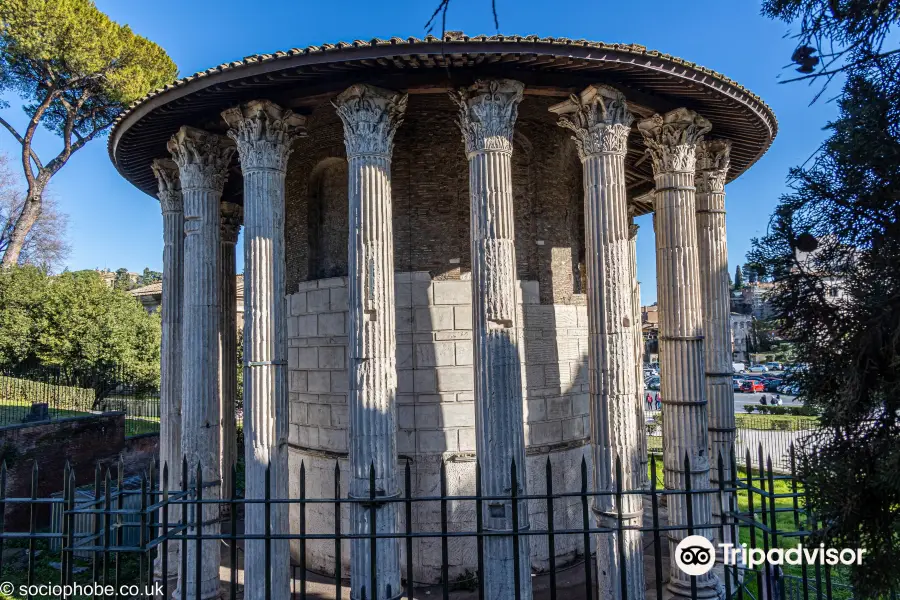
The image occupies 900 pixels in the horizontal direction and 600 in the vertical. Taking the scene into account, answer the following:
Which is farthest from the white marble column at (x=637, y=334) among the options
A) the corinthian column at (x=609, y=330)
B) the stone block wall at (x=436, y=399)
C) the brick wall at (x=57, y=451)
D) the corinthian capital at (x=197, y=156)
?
the brick wall at (x=57, y=451)

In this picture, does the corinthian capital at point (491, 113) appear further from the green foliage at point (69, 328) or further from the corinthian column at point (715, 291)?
the green foliage at point (69, 328)

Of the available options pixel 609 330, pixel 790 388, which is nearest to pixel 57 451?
pixel 609 330

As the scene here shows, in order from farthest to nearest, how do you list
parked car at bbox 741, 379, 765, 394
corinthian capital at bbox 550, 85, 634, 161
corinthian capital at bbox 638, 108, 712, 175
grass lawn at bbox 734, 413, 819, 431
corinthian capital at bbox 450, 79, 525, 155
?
parked car at bbox 741, 379, 765, 394
grass lawn at bbox 734, 413, 819, 431
corinthian capital at bbox 638, 108, 712, 175
corinthian capital at bbox 550, 85, 634, 161
corinthian capital at bbox 450, 79, 525, 155

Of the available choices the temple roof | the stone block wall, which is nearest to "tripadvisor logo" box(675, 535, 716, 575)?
the stone block wall

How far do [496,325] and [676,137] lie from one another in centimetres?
392

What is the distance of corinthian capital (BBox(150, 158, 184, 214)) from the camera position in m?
9.23

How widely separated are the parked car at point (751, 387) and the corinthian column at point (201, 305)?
34.1 m

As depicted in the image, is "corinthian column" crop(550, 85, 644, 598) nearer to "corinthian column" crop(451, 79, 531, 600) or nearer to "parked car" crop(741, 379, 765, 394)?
"corinthian column" crop(451, 79, 531, 600)

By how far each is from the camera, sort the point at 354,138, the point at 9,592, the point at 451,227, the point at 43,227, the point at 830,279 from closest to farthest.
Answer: the point at 830,279
the point at 354,138
the point at 9,592
the point at 451,227
the point at 43,227

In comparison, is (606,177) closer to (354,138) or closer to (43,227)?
(354,138)

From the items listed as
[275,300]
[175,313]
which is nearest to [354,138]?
[275,300]

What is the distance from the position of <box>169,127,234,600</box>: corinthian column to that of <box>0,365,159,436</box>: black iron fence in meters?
7.25

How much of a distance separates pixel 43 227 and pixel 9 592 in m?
21.7

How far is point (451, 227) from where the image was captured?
859 centimetres
